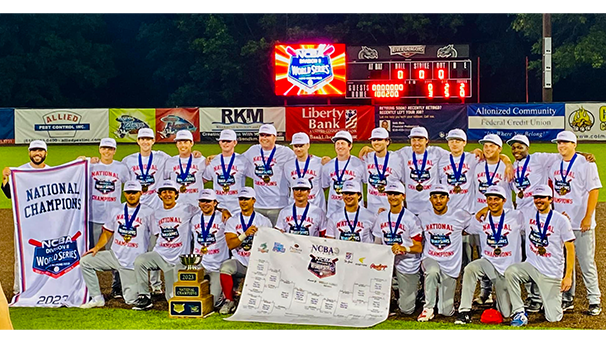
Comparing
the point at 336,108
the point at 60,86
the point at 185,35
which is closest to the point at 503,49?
the point at 185,35

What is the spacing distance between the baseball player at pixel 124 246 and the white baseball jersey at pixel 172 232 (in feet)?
0.55

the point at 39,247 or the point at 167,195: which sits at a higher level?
the point at 167,195

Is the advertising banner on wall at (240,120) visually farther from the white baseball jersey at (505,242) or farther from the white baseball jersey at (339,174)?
the white baseball jersey at (505,242)

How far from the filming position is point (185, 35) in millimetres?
42125

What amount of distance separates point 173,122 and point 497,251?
1762 cm

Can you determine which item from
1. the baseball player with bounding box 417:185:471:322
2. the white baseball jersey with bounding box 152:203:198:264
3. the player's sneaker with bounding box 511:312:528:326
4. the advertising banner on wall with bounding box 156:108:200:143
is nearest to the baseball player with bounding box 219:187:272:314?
the white baseball jersey with bounding box 152:203:198:264

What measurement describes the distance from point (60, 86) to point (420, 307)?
37169 millimetres

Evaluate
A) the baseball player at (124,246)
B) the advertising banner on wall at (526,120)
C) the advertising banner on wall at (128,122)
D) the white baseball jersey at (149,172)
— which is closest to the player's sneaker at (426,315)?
the baseball player at (124,246)

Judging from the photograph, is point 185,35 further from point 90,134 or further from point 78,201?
point 78,201

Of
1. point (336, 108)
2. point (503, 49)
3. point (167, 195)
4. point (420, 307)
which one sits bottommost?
point (420, 307)

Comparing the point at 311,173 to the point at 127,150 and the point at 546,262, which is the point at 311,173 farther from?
Answer: the point at 127,150

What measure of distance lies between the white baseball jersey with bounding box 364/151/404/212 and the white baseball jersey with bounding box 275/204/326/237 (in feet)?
3.17

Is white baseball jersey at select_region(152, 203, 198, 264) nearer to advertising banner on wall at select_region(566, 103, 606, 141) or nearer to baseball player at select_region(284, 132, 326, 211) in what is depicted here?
baseball player at select_region(284, 132, 326, 211)

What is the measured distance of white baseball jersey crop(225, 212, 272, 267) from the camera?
30.3 feet
